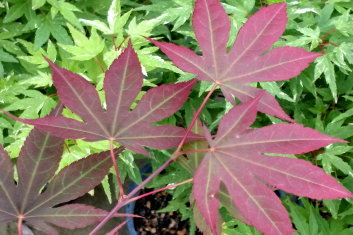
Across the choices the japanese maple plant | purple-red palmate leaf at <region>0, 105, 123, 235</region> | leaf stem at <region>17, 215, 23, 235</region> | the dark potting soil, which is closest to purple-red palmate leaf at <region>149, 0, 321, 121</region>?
the japanese maple plant

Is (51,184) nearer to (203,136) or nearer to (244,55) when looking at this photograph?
(203,136)

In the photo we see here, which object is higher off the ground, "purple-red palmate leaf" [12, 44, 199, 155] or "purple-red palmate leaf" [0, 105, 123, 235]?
"purple-red palmate leaf" [12, 44, 199, 155]

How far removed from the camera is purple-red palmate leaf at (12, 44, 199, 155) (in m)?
0.53

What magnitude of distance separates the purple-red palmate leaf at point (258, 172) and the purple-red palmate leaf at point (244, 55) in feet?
0.21

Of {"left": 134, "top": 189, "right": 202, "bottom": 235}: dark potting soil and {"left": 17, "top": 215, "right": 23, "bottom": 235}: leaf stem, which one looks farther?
{"left": 134, "top": 189, "right": 202, "bottom": 235}: dark potting soil

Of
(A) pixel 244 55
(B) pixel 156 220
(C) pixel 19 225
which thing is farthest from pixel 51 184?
(B) pixel 156 220

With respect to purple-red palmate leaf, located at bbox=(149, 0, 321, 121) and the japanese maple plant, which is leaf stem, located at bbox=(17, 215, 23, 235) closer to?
the japanese maple plant

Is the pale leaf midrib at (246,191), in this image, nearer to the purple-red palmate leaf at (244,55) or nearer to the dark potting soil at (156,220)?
the purple-red palmate leaf at (244,55)

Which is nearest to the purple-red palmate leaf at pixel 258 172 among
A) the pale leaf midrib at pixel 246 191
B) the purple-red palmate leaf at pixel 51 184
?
the pale leaf midrib at pixel 246 191

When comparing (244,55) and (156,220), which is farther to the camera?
(156,220)

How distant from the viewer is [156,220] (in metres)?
1.87

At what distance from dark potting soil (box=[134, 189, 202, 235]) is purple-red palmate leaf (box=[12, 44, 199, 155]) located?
53.0 inches

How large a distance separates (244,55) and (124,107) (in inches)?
7.0

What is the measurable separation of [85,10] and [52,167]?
95 cm
